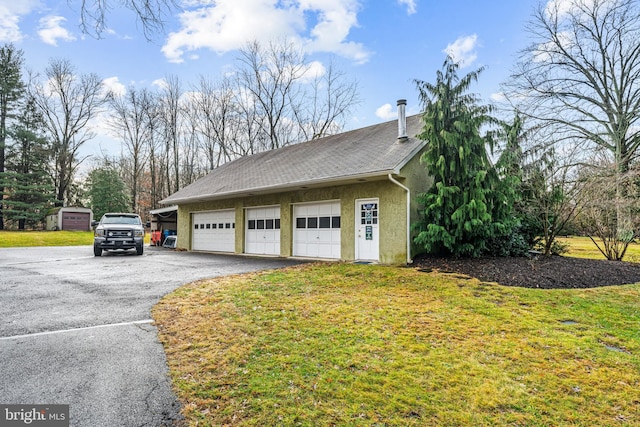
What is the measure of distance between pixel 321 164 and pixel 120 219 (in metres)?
8.93

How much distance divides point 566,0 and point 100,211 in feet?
122

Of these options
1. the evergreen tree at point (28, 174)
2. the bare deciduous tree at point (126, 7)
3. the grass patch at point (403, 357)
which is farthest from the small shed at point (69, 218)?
the bare deciduous tree at point (126, 7)

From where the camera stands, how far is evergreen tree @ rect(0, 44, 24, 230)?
28.4m

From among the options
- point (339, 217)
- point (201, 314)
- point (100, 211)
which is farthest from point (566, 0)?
point (100, 211)

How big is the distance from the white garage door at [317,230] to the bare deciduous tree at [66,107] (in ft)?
98.2

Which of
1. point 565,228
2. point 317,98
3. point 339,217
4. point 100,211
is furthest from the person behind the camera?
point 100,211

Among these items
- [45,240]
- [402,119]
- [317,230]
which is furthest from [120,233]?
[45,240]

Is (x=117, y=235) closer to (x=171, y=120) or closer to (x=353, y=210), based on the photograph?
(x=353, y=210)

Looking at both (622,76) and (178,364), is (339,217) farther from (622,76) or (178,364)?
(622,76)

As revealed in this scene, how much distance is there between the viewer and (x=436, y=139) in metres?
9.13

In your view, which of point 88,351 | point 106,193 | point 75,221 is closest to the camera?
point 88,351

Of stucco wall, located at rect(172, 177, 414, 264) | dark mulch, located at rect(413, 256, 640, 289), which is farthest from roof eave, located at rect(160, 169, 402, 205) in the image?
dark mulch, located at rect(413, 256, 640, 289)

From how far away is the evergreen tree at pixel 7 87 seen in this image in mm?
28438
